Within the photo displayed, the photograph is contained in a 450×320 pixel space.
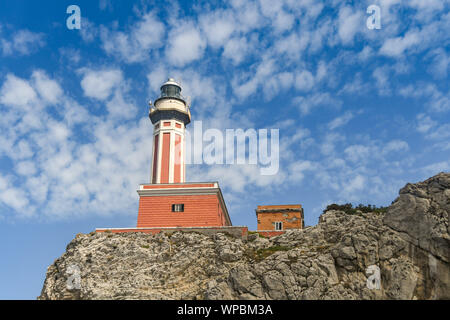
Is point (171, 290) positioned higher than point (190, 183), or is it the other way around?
point (190, 183)

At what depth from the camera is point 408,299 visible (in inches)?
1308

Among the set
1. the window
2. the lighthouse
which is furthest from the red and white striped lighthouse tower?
the window

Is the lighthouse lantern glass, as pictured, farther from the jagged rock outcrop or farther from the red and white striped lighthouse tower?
the jagged rock outcrop

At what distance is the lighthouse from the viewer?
46844mm

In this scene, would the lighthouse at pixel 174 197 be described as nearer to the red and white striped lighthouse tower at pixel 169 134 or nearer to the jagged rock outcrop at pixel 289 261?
the red and white striped lighthouse tower at pixel 169 134

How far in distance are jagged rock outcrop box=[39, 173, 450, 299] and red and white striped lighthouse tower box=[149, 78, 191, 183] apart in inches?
401

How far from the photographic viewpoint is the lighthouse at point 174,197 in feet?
154

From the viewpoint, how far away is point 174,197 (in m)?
47.9

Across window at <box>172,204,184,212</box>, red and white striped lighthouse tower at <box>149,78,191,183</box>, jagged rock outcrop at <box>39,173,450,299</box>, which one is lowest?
jagged rock outcrop at <box>39,173,450,299</box>
